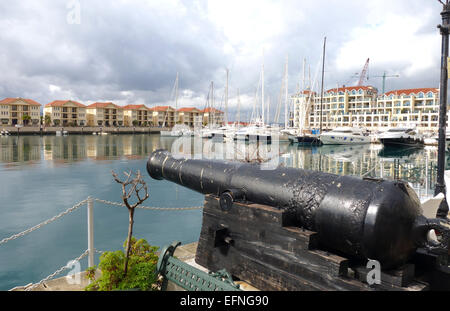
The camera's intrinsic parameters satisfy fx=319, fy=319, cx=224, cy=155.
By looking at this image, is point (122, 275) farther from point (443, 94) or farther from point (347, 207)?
point (443, 94)

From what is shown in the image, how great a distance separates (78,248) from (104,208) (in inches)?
150

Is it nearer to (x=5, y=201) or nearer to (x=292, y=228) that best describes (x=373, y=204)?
(x=292, y=228)

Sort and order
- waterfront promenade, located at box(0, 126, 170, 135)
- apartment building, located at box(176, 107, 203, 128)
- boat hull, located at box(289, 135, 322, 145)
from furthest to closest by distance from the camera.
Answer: apartment building, located at box(176, 107, 203, 128), waterfront promenade, located at box(0, 126, 170, 135), boat hull, located at box(289, 135, 322, 145)

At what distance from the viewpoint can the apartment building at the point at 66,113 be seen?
9571cm

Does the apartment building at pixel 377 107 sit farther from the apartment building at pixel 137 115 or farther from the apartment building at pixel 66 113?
the apartment building at pixel 66 113

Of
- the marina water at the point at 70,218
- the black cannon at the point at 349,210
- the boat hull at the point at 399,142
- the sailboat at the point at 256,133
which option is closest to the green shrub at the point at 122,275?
the black cannon at the point at 349,210

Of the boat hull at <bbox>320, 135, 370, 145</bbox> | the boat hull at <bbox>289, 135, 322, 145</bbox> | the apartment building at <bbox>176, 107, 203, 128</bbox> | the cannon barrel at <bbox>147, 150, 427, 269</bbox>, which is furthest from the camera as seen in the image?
the apartment building at <bbox>176, 107, 203, 128</bbox>

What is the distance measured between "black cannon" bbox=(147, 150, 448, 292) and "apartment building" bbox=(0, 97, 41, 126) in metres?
99.4

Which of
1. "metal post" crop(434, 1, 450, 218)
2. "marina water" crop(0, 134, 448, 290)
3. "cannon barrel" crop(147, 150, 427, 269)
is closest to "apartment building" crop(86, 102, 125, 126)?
"marina water" crop(0, 134, 448, 290)

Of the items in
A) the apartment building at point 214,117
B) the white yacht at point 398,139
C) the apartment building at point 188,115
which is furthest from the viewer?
the apartment building at point 188,115

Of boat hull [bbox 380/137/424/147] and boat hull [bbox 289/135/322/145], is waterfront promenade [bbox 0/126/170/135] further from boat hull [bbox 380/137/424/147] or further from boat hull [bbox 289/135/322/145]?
boat hull [bbox 380/137/424/147]

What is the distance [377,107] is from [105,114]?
292ft

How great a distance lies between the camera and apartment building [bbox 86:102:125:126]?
106m

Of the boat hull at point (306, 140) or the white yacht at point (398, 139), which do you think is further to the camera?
the boat hull at point (306, 140)
